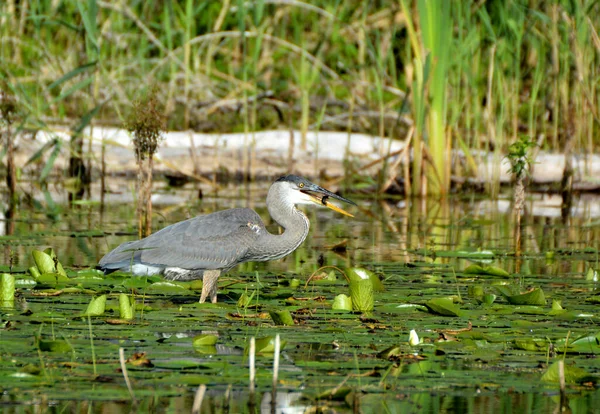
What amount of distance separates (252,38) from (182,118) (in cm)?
292

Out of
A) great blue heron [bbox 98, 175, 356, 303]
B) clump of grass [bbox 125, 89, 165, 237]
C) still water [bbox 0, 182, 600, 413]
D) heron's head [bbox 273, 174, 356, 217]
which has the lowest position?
still water [bbox 0, 182, 600, 413]

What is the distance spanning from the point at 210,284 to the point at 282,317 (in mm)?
1228

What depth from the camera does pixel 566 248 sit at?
8062 millimetres

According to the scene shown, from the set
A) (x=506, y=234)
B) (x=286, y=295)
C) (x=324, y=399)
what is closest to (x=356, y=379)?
(x=324, y=399)

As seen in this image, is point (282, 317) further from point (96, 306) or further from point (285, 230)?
point (285, 230)

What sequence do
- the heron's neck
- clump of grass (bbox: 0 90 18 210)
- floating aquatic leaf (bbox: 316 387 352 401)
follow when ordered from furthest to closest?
clump of grass (bbox: 0 90 18 210), the heron's neck, floating aquatic leaf (bbox: 316 387 352 401)

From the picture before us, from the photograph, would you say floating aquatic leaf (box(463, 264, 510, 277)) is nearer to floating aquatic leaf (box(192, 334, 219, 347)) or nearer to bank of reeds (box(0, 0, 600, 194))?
floating aquatic leaf (box(192, 334, 219, 347))

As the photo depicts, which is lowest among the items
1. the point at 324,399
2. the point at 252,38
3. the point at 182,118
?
the point at 324,399

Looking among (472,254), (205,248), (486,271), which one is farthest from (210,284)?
(472,254)

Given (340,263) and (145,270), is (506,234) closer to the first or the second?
(340,263)

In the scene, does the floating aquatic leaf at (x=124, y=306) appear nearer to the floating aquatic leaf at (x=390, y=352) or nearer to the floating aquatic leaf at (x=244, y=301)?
the floating aquatic leaf at (x=244, y=301)

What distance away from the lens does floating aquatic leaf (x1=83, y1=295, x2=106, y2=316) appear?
495cm

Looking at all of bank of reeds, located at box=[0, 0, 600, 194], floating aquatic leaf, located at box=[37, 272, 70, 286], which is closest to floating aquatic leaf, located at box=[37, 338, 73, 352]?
floating aquatic leaf, located at box=[37, 272, 70, 286]

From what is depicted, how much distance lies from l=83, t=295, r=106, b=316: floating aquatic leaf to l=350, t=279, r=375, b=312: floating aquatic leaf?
3.96 ft
